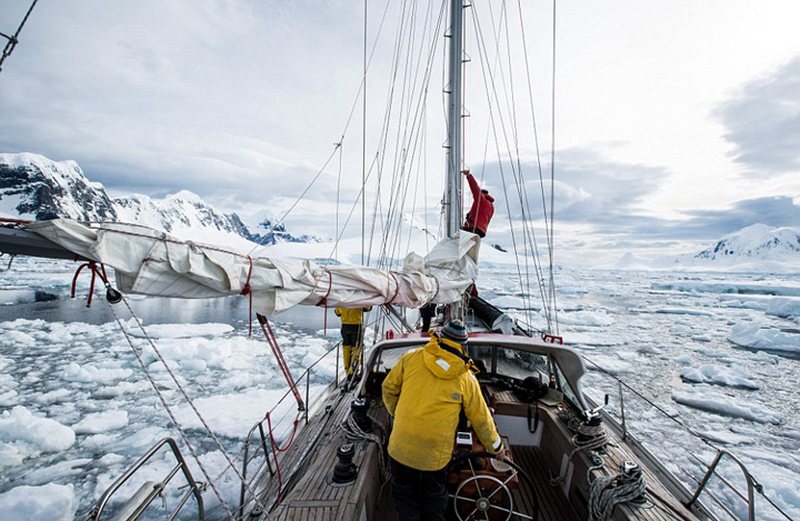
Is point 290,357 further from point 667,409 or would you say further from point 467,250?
point 667,409

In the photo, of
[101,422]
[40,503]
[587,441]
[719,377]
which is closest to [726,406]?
[719,377]

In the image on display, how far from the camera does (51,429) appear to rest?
5.64m

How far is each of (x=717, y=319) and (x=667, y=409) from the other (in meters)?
17.7

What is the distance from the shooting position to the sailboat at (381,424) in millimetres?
1731

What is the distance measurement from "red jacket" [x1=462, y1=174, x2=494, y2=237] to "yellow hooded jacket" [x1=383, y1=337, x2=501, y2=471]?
2.76 m

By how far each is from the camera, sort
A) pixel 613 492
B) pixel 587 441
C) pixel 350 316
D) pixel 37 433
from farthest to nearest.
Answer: pixel 350 316
pixel 37 433
pixel 587 441
pixel 613 492

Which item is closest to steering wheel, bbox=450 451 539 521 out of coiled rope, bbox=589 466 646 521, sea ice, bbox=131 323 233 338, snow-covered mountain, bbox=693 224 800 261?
coiled rope, bbox=589 466 646 521

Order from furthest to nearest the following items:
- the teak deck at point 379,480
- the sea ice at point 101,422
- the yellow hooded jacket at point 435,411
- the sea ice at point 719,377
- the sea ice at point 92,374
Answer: the sea ice at point 719,377
the sea ice at point 92,374
the sea ice at point 101,422
the teak deck at point 379,480
the yellow hooded jacket at point 435,411

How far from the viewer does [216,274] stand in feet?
6.48

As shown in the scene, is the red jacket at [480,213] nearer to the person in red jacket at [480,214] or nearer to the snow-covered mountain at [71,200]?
the person in red jacket at [480,214]

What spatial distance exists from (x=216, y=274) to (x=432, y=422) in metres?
1.41

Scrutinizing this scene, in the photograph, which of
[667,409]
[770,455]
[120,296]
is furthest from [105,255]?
[667,409]

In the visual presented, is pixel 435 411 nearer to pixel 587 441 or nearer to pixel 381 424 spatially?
pixel 381 424

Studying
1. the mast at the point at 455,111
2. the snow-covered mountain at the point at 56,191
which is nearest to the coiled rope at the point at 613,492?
the mast at the point at 455,111
